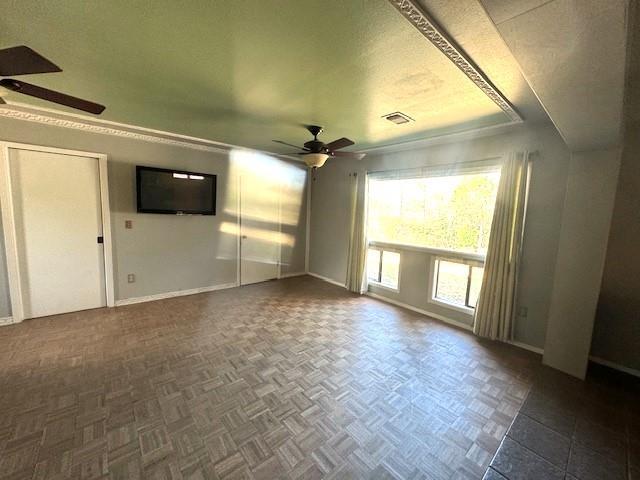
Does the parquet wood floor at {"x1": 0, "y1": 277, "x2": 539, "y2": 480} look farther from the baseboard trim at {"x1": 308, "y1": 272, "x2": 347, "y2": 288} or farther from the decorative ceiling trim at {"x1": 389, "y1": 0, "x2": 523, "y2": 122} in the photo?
the decorative ceiling trim at {"x1": 389, "y1": 0, "x2": 523, "y2": 122}

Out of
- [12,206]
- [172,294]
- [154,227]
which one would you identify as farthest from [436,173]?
[12,206]

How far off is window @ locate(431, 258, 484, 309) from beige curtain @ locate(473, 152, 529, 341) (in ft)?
0.61

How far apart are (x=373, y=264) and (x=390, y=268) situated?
34cm

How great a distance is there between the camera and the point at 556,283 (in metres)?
2.56

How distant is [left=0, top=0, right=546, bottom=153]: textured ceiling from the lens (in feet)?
4.37

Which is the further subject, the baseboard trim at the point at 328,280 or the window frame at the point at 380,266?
the baseboard trim at the point at 328,280

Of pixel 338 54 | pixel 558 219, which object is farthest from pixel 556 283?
pixel 338 54

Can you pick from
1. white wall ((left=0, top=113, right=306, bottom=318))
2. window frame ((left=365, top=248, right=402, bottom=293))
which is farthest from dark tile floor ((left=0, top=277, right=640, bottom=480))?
window frame ((left=365, top=248, right=402, bottom=293))

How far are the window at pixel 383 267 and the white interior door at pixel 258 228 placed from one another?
1975mm

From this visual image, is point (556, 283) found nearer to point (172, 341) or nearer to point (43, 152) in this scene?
point (172, 341)

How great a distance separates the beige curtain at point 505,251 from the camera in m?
2.89

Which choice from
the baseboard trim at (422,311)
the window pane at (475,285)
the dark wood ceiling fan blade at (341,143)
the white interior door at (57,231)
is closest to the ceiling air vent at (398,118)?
the dark wood ceiling fan blade at (341,143)

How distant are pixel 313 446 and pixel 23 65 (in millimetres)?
2787

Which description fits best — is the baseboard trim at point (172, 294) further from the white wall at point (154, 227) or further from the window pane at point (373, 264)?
the window pane at point (373, 264)
